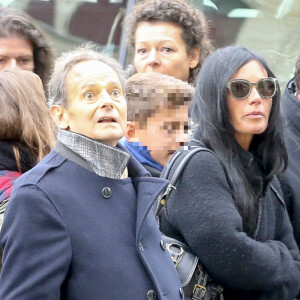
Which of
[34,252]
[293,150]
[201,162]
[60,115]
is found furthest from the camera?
[293,150]

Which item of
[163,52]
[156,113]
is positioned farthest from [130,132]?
[163,52]

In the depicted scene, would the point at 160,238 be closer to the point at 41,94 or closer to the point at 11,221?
the point at 11,221

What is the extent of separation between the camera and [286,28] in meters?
4.35

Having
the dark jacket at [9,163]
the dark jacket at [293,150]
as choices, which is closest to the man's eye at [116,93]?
the dark jacket at [9,163]

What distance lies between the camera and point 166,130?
2.34m

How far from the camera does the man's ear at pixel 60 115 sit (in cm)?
207

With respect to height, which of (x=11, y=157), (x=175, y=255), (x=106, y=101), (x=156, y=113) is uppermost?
(x=106, y=101)

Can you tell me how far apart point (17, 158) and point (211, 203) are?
31.7 inches

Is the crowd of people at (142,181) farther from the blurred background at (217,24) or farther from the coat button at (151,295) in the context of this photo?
the blurred background at (217,24)

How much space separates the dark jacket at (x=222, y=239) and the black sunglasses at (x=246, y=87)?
0.29m

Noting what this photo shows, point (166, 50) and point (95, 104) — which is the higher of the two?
point (95, 104)

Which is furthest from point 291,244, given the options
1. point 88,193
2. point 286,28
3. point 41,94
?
point 286,28

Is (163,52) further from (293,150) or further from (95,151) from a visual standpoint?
(95,151)

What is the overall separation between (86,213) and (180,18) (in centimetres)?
178
